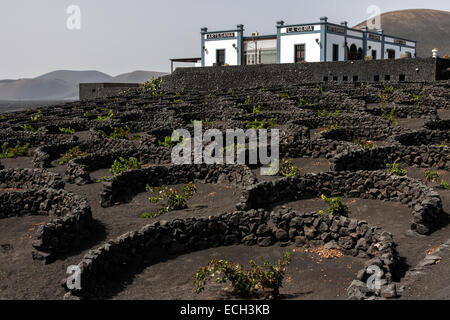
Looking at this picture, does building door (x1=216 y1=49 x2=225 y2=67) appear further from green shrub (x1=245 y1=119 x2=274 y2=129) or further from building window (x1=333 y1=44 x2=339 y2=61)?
green shrub (x1=245 y1=119 x2=274 y2=129)

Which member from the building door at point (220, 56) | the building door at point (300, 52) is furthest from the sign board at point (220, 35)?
the building door at point (300, 52)

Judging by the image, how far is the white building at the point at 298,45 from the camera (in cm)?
6575

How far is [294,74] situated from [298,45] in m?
9.88

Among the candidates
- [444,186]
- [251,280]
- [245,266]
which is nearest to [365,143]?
[444,186]

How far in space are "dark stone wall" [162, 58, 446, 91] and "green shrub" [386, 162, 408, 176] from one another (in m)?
31.2

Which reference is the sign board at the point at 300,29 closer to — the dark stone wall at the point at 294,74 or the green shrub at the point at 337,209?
the dark stone wall at the point at 294,74

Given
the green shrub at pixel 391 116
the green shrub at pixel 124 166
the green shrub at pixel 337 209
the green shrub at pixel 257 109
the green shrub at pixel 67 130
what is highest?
the green shrub at pixel 257 109

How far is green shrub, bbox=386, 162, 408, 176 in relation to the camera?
20062 millimetres

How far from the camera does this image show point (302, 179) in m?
18.5

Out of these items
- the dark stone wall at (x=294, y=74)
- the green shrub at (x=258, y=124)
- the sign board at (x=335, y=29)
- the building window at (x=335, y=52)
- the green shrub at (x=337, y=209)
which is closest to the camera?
the green shrub at (x=337, y=209)

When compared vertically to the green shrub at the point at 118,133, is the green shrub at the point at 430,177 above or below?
below

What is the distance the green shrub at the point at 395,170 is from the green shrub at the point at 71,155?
16.3 metres
